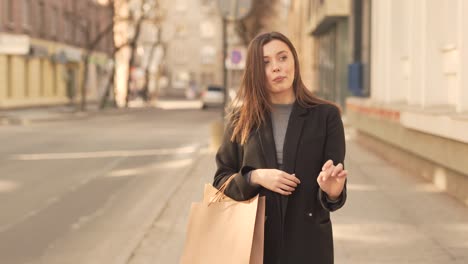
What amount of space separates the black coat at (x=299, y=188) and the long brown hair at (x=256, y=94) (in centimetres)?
3

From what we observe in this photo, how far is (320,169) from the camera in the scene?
320 cm

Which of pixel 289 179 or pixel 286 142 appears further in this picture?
pixel 286 142

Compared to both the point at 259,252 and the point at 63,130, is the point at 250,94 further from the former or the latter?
the point at 63,130

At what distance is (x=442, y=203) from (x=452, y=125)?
908 millimetres

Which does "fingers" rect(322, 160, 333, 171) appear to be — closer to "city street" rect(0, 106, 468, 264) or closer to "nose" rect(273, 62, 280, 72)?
"nose" rect(273, 62, 280, 72)

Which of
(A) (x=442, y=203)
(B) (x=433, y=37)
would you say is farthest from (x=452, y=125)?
(B) (x=433, y=37)

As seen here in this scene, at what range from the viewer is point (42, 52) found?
153ft

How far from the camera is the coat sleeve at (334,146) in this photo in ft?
10.2

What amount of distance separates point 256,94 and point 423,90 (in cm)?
968

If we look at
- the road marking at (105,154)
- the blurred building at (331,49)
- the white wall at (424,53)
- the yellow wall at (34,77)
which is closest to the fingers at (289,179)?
the white wall at (424,53)

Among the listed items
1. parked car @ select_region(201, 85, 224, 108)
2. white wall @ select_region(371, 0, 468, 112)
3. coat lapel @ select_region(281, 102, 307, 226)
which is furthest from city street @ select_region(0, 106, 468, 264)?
parked car @ select_region(201, 85, 224, 108)

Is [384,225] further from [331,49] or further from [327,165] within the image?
[331,49]

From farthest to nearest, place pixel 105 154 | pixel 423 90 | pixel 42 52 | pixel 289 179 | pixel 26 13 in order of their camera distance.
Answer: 1. pixel 42 52
2. pixel 26 13
3. pixel 105 154
4. pixel 423 90
5. pixel 289 179

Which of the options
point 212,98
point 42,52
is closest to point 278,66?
point 42,52
